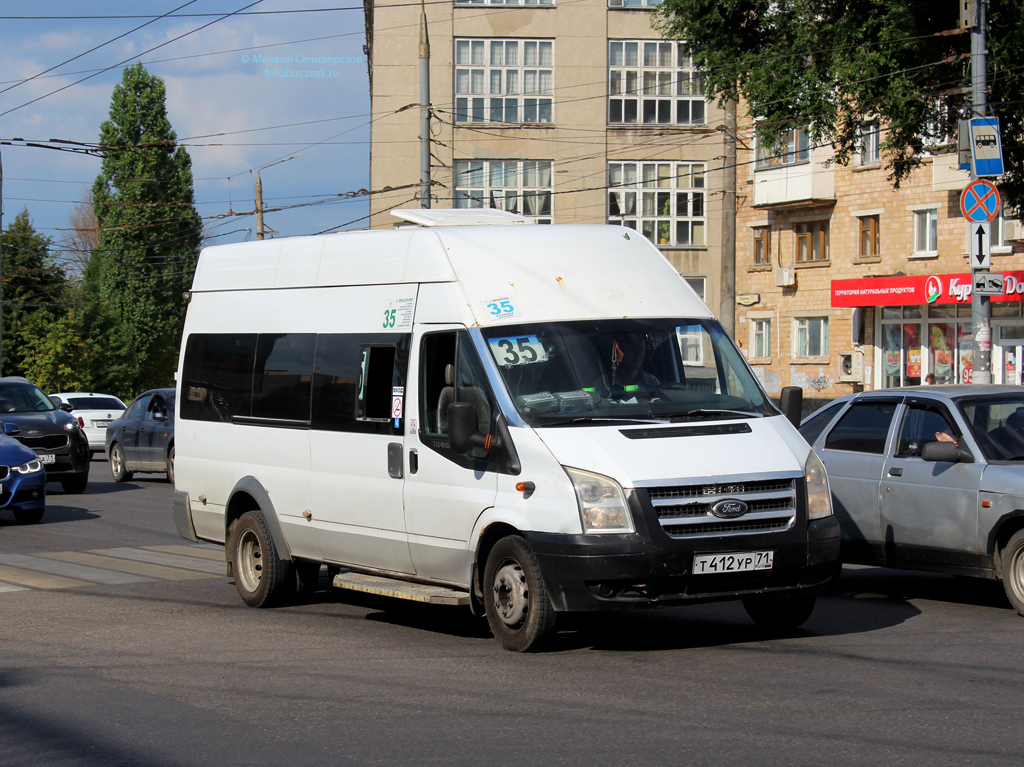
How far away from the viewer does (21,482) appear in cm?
1666

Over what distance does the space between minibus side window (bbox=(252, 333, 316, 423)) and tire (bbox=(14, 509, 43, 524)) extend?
27.0 feet

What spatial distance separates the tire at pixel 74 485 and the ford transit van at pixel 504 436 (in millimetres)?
12182

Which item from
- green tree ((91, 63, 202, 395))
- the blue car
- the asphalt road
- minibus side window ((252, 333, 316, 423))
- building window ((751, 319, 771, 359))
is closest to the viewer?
the asphalt road

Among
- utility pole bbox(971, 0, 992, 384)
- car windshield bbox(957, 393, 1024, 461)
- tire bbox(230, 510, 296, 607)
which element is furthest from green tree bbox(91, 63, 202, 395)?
car windshield bbox(957, 393, 1024, 461)

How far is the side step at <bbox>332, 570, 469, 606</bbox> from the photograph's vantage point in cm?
813

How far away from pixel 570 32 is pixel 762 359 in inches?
589

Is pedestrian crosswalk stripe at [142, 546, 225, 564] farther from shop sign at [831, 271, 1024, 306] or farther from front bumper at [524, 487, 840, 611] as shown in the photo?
shop sign at [831, 271, 1024, 306]

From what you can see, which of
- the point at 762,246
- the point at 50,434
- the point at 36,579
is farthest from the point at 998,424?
the point at 762,246

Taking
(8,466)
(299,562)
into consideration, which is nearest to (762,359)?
(8,466)

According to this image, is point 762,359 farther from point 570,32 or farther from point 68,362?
point 68,362

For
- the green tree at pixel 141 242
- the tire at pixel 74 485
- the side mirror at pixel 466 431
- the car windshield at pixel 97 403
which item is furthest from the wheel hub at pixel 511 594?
the green tree at pixel 141 242

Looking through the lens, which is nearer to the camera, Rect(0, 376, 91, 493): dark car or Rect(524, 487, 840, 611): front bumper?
Rect(524, 487, 840, 611): front bumper

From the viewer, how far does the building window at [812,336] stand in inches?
1753

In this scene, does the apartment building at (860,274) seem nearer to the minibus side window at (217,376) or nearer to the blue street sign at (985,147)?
the blue street sign at (985,147)
